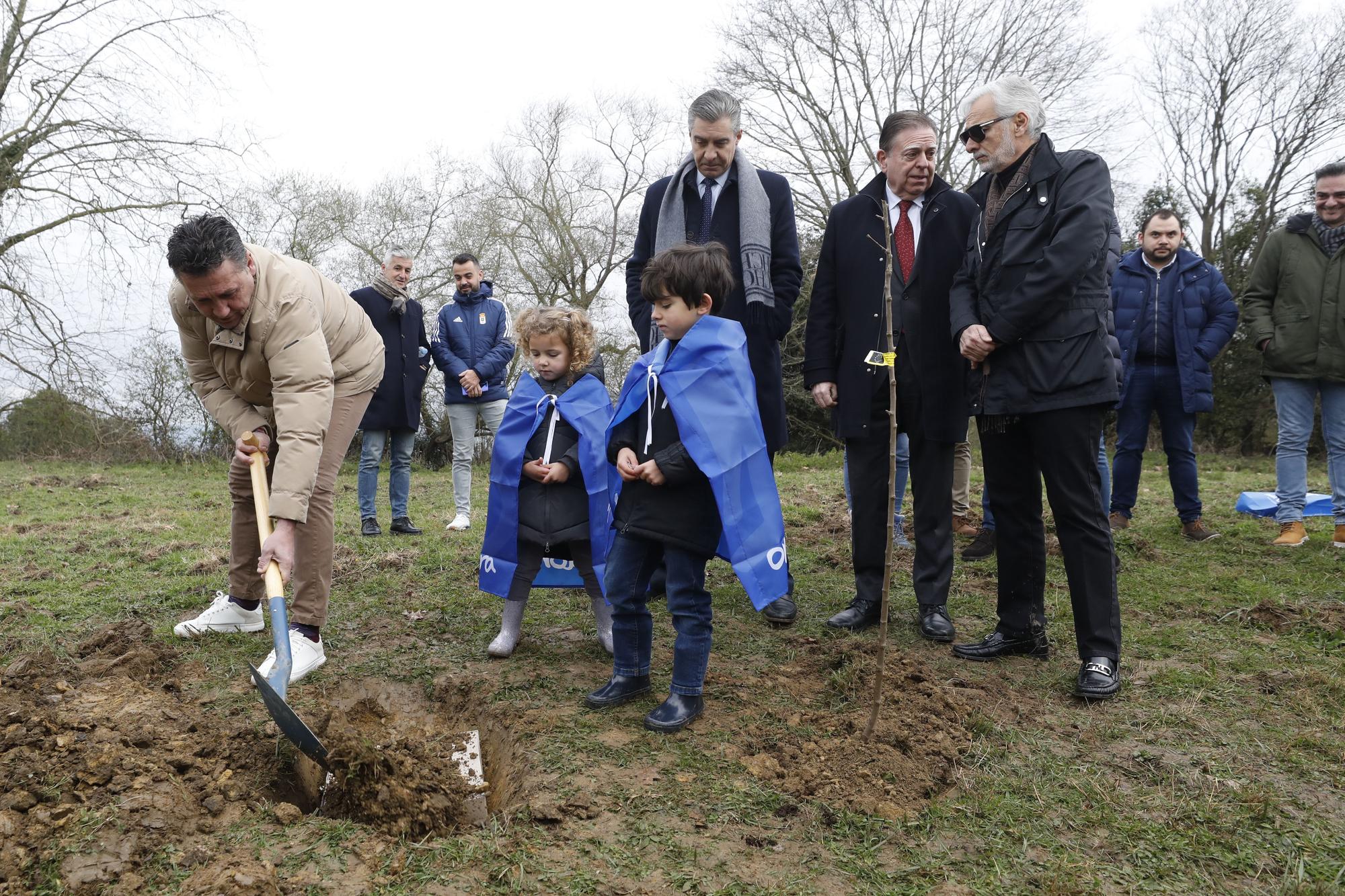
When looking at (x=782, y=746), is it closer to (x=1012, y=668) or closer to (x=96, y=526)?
(x=1012, y=668)

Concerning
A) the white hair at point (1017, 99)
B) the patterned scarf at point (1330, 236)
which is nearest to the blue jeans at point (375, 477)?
the white hair at point (1017, 99)

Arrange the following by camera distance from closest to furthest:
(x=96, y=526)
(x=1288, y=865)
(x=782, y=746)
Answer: (x=1288, y=865), (x=782, y=746), (x=96, y=526)

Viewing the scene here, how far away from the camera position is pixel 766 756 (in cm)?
297

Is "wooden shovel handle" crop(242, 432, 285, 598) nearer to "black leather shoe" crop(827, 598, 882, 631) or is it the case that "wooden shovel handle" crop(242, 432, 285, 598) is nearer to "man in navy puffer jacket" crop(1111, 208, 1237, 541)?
"black leather shoe" crop(827, 598, 882, 631)

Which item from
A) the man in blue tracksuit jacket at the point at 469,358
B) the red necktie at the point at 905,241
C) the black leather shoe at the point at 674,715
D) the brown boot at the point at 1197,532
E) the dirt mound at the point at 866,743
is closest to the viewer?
the dirt mound at the point at 866,743

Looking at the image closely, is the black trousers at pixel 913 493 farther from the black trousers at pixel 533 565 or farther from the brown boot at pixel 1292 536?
the brown boot at pixel 1292 536

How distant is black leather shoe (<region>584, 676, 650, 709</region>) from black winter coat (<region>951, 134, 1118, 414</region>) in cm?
182

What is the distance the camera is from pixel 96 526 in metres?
7.77

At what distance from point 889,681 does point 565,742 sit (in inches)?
50.0

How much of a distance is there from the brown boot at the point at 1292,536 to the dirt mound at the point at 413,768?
5.63m

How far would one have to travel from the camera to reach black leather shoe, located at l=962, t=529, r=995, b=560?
595 centimetres

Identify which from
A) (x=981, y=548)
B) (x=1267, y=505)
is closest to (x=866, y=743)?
(x=981, y=548)

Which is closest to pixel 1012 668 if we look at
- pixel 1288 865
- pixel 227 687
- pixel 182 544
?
pixel 1288 865

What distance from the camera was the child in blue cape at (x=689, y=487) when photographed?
3.23m
